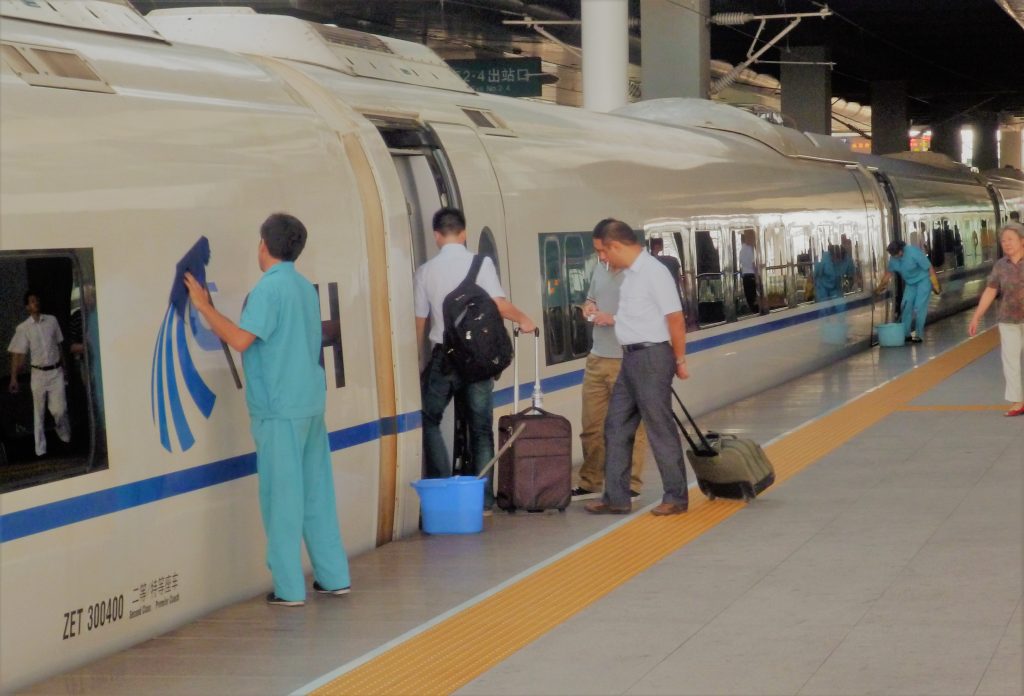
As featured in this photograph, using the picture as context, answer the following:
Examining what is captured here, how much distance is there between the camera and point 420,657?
5.60 m

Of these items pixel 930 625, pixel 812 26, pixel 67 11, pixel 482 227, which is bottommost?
pixel 930 625

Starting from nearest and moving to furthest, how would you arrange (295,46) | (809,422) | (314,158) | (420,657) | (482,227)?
(420,657), (314,158), (295,46), (482,227), (809,422)

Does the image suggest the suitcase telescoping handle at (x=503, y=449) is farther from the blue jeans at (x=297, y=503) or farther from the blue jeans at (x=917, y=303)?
the blue jeans at (x=917, y=303)

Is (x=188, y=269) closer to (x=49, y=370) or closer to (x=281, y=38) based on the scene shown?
(x=49, y=370)

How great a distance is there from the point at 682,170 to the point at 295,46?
5.49 m

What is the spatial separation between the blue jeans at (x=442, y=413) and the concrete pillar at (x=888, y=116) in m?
39.6

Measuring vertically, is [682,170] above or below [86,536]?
above

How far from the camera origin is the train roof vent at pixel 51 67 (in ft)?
17.8

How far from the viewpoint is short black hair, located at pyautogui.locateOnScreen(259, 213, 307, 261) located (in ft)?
20.4

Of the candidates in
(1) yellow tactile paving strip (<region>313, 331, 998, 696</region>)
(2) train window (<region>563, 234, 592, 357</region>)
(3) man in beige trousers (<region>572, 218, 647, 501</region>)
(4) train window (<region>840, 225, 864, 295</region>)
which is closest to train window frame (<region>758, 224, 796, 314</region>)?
(4) train window (<region>840, 225, 864, 295</region>)

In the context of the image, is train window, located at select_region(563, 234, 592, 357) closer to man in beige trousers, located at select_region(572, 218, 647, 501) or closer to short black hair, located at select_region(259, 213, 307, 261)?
man in beige trousers, located at select_region(572, 218, 647, 501)

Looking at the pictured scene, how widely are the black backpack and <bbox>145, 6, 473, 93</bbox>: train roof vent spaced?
135 cm

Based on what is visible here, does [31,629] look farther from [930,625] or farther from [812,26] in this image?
[812,26]

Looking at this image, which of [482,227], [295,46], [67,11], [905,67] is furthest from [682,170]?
[905,67]
